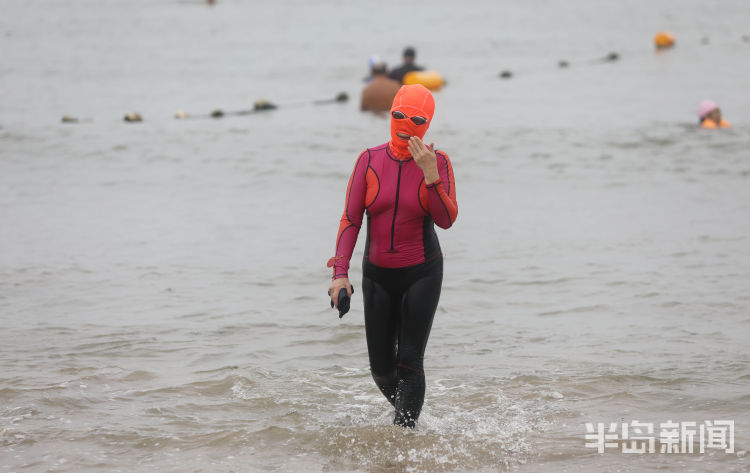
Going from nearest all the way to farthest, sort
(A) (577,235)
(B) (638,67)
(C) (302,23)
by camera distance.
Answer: (A) (577,235) → (B) (638,67) → (C) (302,23)

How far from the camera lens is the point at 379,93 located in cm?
2344

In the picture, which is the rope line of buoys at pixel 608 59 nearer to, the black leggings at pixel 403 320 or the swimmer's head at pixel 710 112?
the swimmer's head at pixel 710 112

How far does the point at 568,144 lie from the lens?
62.7 feet

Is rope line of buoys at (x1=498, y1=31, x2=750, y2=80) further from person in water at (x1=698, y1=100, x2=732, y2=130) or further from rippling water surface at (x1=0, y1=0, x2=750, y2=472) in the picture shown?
person in water at (x1=698, y1=100, x2=732, y2=130)

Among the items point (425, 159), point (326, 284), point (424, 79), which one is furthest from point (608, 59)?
point (425, 159)

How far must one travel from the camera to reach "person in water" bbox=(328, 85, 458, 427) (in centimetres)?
539

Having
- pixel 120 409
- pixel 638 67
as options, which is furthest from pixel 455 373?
pixel 638 67

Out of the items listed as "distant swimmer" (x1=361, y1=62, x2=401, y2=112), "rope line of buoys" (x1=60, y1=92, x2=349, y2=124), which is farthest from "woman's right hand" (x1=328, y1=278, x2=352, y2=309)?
"rope line of buoys" (x1=60, y1=92, x2=349, y2=124)

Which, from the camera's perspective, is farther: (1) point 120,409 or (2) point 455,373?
(2) point 455,373

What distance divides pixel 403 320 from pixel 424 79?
21.9 meters

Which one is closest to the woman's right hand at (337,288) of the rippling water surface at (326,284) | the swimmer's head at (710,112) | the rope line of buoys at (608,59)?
the rippling water surface at (326,284)

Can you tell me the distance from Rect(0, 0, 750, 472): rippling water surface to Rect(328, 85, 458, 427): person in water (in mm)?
702

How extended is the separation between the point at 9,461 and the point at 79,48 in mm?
40748

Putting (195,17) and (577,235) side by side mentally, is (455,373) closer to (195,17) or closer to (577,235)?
(577,235)
